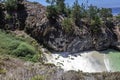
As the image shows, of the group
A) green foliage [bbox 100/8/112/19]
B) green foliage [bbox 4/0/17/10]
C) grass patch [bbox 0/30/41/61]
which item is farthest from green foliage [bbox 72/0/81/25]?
grass patch [bbox 0/30/41/61]

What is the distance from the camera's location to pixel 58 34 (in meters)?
20.7

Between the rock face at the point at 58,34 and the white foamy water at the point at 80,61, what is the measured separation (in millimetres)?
908

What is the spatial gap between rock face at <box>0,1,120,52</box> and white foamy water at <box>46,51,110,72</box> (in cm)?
91

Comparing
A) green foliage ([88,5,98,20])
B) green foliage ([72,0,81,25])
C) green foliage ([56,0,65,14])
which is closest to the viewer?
green foliage ([72,0,81,25])

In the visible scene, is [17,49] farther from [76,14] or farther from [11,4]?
[76,14]

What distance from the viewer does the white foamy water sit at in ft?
58.7

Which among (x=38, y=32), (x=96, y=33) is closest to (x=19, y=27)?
(x=38, y=32)

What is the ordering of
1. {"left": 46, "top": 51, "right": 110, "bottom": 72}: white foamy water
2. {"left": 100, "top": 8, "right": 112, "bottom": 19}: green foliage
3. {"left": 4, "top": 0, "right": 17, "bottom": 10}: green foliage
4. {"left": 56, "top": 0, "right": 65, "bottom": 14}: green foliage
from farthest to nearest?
{"left": 100, "top": 8, "right": 112, "bottom": 19}: green foliage → {"left": 4, "top": 0, "right": 17, "bottom": 10}: green foliage → {"left": 56, "top": 0, "right": 65, "bottom": 14}: green foliage → {"left": 46, "top": 51, "right": 110, "bottom": 72}: white foamy water

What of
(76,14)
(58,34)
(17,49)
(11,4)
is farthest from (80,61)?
(11,4)

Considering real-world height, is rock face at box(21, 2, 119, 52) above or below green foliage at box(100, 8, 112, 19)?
below

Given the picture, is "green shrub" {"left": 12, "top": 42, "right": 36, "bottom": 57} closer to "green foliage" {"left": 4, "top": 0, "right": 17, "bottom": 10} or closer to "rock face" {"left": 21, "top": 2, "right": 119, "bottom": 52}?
"rock face" {"left": 21, "top": 2, "right": 119, "bottom": 52}

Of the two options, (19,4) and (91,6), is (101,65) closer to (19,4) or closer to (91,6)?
(91,6)

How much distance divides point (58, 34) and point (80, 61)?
10.0 feet

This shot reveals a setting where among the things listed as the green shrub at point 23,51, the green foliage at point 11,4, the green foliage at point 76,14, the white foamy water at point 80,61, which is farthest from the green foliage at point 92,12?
the green shrub at point 23,51
